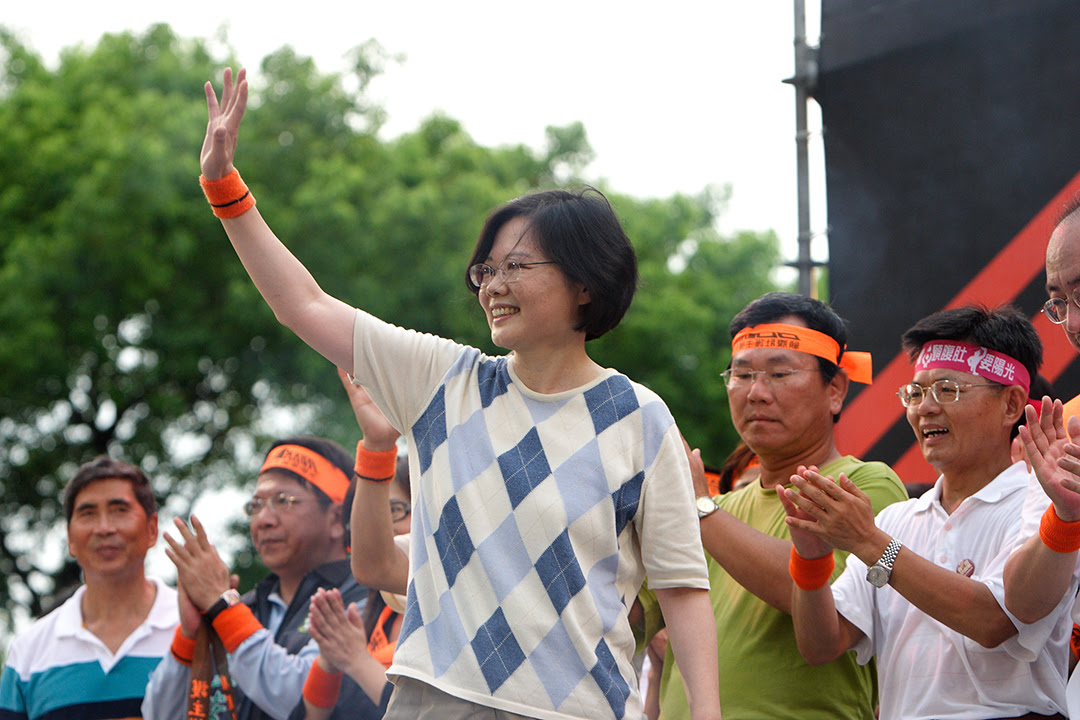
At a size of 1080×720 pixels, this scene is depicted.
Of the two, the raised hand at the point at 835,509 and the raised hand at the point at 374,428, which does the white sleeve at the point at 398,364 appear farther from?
the raised hand at the point at 835,509

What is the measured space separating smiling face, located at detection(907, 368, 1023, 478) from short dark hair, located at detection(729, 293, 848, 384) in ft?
1.60

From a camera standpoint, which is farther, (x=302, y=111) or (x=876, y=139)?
(x=302, y=111)

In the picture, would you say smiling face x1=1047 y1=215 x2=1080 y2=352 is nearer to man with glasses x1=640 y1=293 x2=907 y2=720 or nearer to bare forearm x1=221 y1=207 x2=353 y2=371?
man with glasses x1=640 y1=293 x2=907 y2=720

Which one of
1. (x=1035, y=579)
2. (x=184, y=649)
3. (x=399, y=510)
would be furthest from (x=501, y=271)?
(x=184, y=649)

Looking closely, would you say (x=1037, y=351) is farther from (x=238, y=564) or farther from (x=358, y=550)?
(x=238, y=564)

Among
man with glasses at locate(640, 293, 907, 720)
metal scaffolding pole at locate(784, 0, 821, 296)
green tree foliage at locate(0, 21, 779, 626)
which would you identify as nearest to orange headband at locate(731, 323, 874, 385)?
man with glasses at locate(640, 293, 907, 720)

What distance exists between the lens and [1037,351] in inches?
123

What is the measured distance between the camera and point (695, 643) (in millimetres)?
2254

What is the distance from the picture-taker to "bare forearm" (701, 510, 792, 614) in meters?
3.05

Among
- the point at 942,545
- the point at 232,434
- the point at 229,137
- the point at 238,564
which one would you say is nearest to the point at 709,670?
the point at 942,545

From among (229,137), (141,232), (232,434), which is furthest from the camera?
(232,434)

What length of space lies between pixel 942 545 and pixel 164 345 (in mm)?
11818

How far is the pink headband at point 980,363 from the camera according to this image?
121 inches

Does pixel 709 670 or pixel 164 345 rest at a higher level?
pixel 164 345
